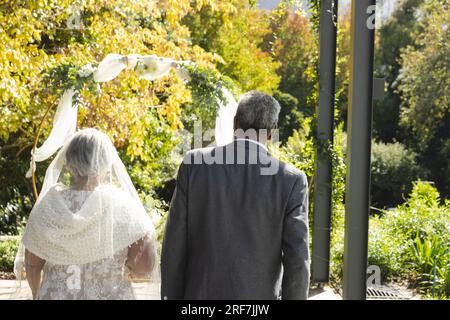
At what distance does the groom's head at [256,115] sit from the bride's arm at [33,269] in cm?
104

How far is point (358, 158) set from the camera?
491 centimetres

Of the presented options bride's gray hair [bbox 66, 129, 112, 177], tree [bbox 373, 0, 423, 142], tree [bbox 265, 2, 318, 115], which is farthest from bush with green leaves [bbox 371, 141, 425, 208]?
bride's gray hair [bbox 66, 129, 112, 177]

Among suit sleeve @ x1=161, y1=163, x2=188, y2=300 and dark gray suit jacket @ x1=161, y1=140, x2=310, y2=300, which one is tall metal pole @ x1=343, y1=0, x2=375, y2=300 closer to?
dark gray suit jacket @ x1=161, y1=140, x2=310, y2=300

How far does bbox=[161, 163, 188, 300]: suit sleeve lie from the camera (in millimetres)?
2848

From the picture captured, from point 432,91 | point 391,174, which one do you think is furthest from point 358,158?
point 391,174

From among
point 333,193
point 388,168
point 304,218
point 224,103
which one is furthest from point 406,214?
point 388,168

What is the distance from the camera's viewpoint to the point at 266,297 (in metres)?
2.86

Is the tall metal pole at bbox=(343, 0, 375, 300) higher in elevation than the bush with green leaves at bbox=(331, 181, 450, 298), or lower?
higher

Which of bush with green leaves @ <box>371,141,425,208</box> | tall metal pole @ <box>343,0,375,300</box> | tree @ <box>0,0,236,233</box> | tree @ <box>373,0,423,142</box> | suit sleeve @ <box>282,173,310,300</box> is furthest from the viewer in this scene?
tree @ <box>373,0,423,142</box>

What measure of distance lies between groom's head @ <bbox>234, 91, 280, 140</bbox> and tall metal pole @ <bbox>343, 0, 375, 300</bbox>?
212 centimetres

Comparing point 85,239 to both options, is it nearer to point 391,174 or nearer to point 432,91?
point 432,91

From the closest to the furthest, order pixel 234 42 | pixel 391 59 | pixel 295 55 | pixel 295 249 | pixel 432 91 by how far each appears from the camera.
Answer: pixel 295 249
pixel 234 42
pixel 432 91
pixel 295 55
pixel 391 59

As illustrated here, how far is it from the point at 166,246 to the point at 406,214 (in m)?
6.84

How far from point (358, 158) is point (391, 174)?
17.2 meters
